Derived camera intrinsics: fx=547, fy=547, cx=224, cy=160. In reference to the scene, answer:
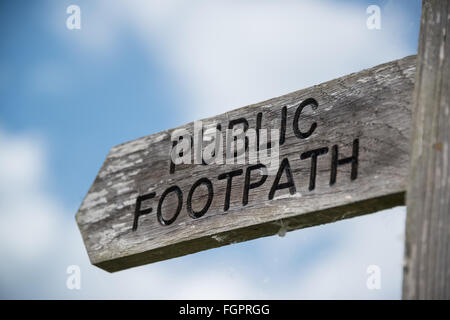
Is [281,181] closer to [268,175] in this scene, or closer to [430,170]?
[268,175]

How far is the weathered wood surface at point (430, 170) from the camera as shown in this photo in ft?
2.69

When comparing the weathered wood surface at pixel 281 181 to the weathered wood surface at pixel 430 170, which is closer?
the weathered wood surface at pixel 430 170

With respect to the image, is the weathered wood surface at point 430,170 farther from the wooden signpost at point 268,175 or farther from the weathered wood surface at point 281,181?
the weathered wood surface at point 281,181

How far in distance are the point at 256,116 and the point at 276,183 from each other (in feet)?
0.60

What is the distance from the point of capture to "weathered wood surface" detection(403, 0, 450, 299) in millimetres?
819

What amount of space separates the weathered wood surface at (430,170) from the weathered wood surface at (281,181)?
0.36 feet

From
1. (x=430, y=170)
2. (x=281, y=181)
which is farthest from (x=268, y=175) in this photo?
(x=430, y=170)

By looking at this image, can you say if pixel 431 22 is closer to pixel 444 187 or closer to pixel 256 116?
pixel 444 187

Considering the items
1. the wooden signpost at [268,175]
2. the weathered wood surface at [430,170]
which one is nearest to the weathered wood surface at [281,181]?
the wooden signpost at [268,175]

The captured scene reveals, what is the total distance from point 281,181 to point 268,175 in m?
0.04

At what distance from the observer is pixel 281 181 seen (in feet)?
3.84

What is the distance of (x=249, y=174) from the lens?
1218mm
